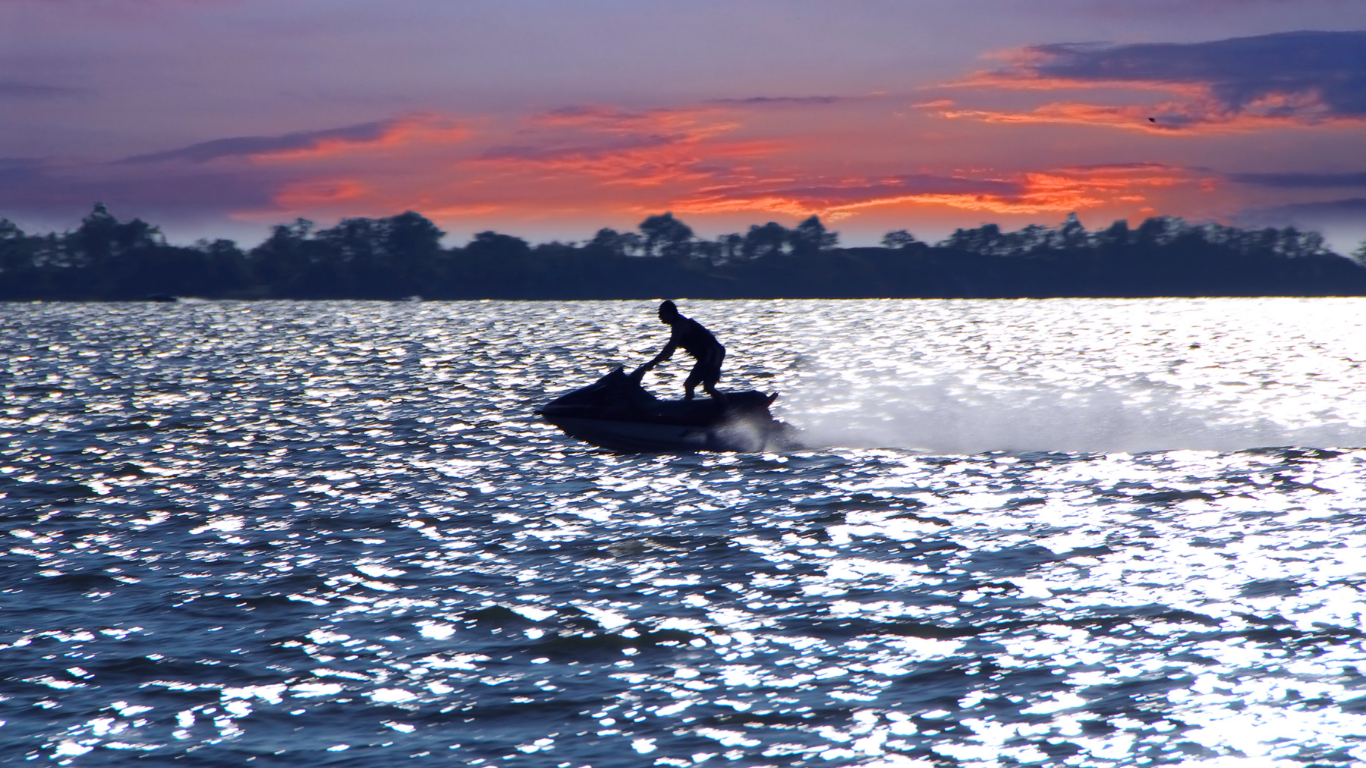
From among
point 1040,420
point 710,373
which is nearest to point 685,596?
point 710,373

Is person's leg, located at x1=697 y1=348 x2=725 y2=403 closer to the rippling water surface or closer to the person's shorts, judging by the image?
the person's shorts

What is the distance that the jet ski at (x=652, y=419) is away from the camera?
2055cm

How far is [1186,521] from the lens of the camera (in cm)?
1539

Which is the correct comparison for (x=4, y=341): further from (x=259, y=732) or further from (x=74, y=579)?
(x=259, y=732)

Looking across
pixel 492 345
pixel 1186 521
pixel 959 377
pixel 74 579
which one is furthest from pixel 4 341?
pixel 1186 521

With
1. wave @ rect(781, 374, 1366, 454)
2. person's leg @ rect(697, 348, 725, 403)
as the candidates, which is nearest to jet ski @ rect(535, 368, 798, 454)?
person's leg @ rect(697, 348, 725, 403)

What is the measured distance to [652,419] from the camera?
822 inches

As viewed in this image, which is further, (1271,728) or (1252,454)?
(1252,454)

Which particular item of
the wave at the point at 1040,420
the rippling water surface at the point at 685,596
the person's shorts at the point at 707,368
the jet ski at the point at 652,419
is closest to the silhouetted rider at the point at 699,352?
the person's shorts at the point at 707,368

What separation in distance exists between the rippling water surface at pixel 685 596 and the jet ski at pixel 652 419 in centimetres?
44

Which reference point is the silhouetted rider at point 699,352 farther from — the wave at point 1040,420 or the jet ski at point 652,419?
the wave at point 1040,420

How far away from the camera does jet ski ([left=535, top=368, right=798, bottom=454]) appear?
2055 centimetres

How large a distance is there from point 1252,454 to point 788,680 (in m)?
15.0

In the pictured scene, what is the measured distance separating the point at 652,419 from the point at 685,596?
8.93m
